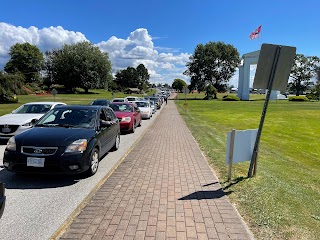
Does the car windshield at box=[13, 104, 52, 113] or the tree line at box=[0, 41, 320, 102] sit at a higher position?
the tree line at box=[0, 41, 320, 102]

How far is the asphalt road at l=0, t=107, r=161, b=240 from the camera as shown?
146 inches

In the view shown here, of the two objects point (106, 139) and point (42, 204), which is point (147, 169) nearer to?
point (106, 139)

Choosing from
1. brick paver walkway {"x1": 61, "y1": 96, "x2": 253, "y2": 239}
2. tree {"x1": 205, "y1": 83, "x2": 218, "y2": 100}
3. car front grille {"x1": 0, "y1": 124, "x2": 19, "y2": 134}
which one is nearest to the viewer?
brick paver walkway {"x1": 61, "y1": 96, "x2": 253, "y2": 239}

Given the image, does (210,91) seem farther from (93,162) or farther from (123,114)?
(93,162)

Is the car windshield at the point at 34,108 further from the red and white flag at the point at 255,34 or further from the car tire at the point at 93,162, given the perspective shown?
the red and white flag at the point at 255,34

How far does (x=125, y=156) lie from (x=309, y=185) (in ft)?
15.9

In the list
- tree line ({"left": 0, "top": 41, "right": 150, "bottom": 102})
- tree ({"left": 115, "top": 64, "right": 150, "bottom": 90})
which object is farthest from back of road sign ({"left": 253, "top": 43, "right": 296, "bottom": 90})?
tree ({"left": 115, "top": 64, "right": 150, "bottom": 90})

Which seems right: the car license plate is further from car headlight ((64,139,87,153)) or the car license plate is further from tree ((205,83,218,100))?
tree ((205,83,218,100))

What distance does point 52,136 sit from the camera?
18.9 feet

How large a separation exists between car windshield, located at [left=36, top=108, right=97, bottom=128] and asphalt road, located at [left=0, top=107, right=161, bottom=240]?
1.21m

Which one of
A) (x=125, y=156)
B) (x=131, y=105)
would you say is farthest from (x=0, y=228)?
(x=131, y=105)

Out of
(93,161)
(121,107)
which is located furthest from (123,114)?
(93,161)

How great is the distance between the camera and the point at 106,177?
6.09 metres

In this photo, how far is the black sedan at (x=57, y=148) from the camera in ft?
17.8
